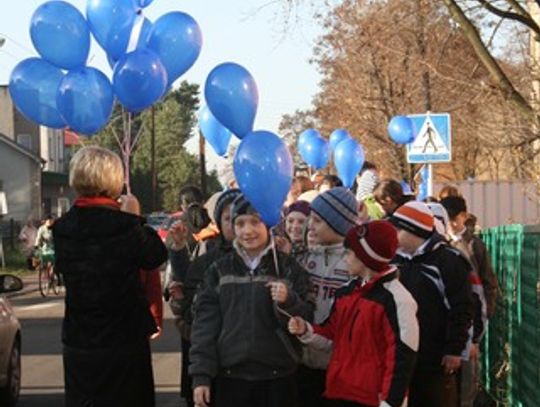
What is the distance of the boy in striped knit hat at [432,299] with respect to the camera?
5.90 metres

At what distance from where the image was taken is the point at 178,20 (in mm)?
8141

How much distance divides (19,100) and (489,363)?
5160 mm

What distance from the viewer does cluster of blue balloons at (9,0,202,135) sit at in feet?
24.4

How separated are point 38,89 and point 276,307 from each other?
3.48 metres

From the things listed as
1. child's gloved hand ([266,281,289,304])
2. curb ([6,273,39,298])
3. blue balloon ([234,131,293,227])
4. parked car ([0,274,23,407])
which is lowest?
curb ([6,273,39,298])

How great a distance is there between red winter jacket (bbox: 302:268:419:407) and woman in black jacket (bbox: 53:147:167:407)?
3.27 ft

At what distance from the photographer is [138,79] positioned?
750 cm

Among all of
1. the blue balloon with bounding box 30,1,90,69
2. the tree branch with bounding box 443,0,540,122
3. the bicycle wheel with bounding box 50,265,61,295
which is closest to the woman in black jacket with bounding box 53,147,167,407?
the blue balloon with bounding box 30,1,90,69

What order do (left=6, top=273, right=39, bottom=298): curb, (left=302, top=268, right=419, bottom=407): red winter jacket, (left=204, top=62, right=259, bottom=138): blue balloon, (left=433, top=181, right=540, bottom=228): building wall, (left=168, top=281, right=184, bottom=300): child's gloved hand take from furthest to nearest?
(left=6, top=273, right=39, bottom=298): curb < (left=433, top=181, right=540, bottom=228): building wall < (left=168, top=281, right=184, bottom=300): child's gloved hand < (left=204, top=62, right=259, bottom=138): blue balloon < (left=302, top=268, right=419, bottom=407): red winter jacket

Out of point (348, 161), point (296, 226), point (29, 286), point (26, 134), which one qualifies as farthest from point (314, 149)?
point (26, 134)

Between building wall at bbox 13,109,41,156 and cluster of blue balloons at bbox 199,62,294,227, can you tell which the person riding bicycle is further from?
building wall at bbox 13,109,41,156

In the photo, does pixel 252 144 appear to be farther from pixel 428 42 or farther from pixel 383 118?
pixel 383 118

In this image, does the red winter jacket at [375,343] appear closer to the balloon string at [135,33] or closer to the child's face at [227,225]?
the child's face at [227,225]

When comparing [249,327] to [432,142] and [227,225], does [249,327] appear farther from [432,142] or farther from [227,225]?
[432,142]
